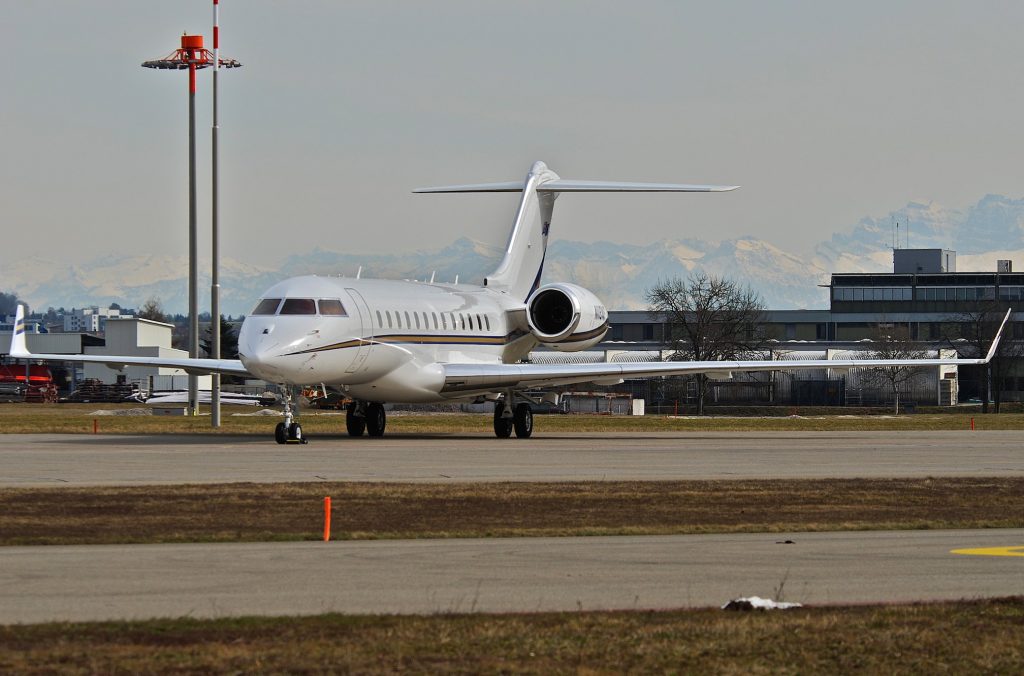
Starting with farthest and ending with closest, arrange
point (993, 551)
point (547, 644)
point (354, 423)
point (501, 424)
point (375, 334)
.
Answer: point (501, 424), point (354, 423), point (375, 334), point (993, 551), point (547, 644)

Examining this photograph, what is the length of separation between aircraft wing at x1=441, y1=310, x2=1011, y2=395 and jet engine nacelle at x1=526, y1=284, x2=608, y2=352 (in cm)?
288

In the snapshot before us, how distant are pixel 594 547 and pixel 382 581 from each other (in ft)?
11.1

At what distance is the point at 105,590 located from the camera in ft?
41.2

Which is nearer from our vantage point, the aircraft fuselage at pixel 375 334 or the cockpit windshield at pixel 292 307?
the aircraft fuselage at pixel 375 334

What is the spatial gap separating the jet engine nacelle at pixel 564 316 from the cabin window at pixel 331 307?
842 centimetres

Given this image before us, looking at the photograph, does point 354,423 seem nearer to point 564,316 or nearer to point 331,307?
point 331,307

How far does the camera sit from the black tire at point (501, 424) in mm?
42188

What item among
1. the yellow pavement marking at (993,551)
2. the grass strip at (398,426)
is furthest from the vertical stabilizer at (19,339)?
the yellow pavement marking at (993,551)

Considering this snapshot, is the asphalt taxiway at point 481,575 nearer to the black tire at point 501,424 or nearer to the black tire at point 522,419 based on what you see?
the black tire at point 501,424

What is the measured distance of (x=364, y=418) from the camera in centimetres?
4153

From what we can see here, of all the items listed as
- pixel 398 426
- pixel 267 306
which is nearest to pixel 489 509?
pixel 267 306

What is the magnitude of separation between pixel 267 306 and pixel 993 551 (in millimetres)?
23006

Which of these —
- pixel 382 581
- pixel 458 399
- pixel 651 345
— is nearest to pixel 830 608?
pixel 382 581

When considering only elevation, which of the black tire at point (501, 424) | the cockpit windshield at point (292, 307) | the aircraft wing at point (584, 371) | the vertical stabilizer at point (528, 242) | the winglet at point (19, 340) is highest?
the vertical stabilizer at point (528, 242)
